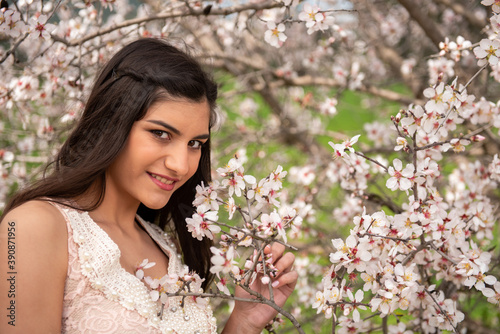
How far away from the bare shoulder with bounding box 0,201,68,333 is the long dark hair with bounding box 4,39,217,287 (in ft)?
0.45

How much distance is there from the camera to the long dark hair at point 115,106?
4.52ft

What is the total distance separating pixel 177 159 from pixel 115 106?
0.77 ft

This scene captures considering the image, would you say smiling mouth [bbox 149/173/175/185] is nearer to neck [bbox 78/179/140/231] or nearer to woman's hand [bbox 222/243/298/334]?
neck [bbox 78/179/140/231]

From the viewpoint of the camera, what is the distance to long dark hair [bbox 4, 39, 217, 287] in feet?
4.52

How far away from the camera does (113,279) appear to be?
133cm

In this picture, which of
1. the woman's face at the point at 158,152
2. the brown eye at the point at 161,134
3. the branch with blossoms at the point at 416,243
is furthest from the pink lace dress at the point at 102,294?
the branch with blossoms at the point at 416,243

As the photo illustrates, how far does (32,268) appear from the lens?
1147 millimetres

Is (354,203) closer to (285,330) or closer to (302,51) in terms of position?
(285,330)

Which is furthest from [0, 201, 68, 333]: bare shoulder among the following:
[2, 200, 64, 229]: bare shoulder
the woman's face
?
the woman's face

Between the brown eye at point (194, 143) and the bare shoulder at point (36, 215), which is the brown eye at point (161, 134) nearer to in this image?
the brown eye at point (194, 143)

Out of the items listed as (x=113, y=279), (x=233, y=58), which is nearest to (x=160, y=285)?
(x=113, y=279)

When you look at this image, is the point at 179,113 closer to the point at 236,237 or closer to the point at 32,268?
the point at 236,237

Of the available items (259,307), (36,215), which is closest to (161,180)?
(36,215)

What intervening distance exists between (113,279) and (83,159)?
13.1 inches
